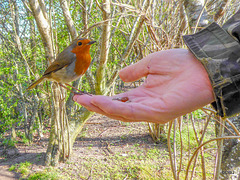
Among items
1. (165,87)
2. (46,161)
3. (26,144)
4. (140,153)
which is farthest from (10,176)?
(165,87)

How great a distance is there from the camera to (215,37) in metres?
1.32

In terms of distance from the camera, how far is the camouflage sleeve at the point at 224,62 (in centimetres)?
114

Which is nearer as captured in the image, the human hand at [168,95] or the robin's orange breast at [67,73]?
the human hand at [168,95]

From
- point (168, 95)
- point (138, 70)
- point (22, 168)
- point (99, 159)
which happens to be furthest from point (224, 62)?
point (22, 168)

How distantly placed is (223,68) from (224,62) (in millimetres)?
44

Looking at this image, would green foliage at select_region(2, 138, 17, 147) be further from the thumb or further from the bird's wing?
the thumb

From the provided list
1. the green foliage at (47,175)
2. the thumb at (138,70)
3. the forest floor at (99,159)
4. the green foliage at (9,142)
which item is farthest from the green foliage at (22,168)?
the thumb at (138,70)

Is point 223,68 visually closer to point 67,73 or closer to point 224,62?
point 224,62

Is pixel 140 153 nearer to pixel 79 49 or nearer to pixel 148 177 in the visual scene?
pixel 148 177

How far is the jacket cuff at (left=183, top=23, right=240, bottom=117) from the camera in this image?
1.14 metres

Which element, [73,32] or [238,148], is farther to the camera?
[73,32]

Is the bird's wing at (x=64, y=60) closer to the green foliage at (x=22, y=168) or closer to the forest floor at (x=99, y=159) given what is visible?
the forest floor at (x=99, y=159)

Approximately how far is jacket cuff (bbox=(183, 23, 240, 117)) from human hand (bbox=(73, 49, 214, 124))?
8 centimetres

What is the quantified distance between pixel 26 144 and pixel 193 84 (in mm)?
4396
